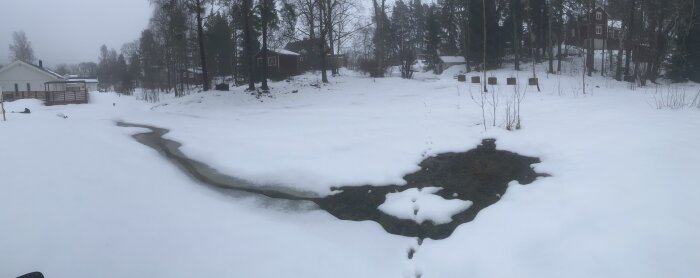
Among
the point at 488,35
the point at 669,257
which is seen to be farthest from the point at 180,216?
the point at 488,35

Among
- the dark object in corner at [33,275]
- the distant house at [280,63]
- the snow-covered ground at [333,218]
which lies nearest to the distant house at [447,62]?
the distant house at [280,63]

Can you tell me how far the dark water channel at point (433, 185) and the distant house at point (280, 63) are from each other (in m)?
28.7

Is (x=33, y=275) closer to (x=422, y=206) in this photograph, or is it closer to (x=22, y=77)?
(x=422, y=206)

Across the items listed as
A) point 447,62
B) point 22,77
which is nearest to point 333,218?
point 447,62

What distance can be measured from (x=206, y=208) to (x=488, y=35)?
110 feet

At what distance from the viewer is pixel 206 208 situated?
5102mm

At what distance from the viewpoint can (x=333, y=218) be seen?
4.98m

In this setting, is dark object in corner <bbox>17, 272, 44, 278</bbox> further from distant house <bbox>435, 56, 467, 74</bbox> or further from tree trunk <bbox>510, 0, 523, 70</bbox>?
distant house <bbox>435, 56, 467, 74</bbox>

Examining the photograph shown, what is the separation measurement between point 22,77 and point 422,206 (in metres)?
53.5

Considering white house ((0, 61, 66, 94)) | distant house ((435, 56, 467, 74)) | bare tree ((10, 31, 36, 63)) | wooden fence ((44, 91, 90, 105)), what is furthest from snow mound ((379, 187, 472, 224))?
white house ((0, 61, 66, 94))

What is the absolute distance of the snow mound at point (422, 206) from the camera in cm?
486

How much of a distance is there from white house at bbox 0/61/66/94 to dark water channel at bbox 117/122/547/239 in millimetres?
47305

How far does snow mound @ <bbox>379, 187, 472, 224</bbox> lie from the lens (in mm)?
4859

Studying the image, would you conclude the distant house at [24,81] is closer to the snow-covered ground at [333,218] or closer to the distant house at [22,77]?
the distant house at [22,77]
